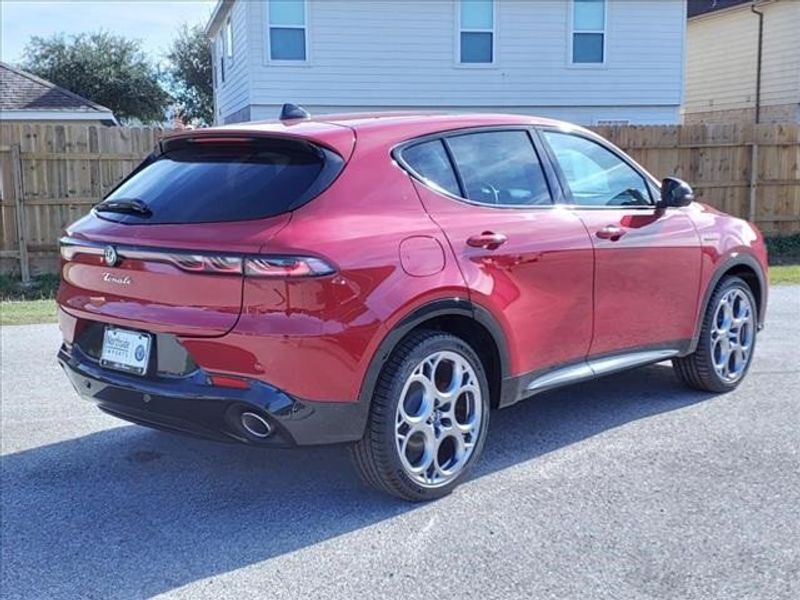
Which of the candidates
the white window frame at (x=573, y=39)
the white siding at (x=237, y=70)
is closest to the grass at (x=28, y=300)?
the white siding at (x=237, y=70)

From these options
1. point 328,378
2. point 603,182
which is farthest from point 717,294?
point 328,378

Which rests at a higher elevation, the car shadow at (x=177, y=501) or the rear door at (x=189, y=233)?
the rear door at (x=189, y=233)

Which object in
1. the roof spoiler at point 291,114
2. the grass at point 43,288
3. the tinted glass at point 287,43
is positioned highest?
the tinted glass at point 287,43

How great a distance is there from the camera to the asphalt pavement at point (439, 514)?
3.36 metres

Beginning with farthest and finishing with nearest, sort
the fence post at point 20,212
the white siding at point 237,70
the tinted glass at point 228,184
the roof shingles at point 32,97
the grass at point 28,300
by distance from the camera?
1. the roof shingles at point 32,97
2. the white siding at point 237,70
3. the fence post at point 20,212
4. the grass at point 28,300
5. the tinted glass at point 228,184

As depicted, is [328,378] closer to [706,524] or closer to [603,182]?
[706,524]

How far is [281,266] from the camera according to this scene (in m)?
3.51

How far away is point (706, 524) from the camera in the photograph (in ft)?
12.5

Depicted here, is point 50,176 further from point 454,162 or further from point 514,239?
point 514,239

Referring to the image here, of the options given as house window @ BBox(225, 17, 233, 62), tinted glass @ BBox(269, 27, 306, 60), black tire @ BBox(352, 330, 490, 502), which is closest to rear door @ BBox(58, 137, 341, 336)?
black tire @ BBox(352, 330, 490, 502)

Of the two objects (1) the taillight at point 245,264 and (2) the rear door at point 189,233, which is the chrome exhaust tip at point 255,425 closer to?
(2) the rear door at point 189,233

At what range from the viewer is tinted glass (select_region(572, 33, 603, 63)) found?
19984 millimetres

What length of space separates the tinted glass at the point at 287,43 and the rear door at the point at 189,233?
14773mm

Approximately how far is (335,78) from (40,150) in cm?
849
